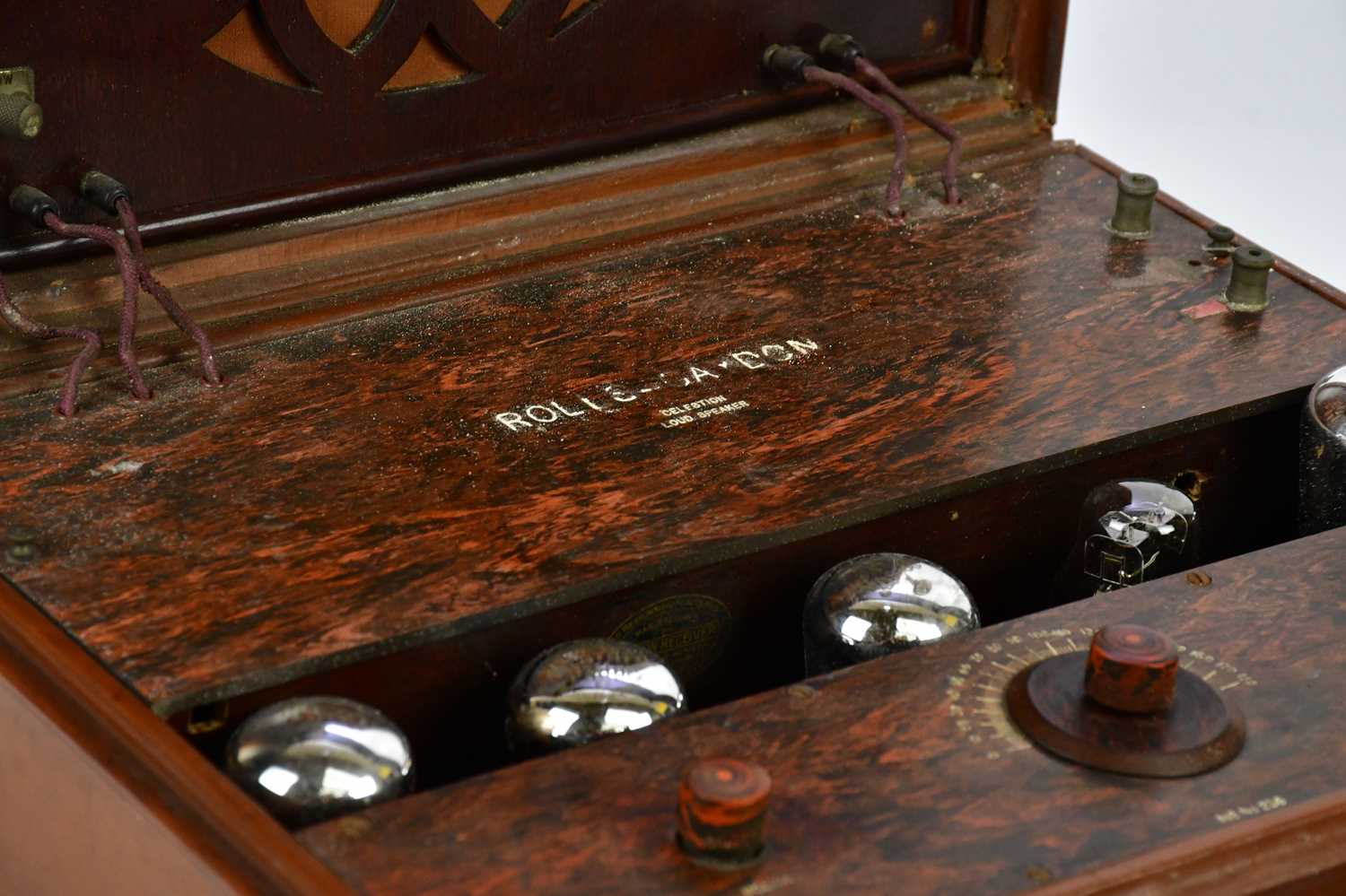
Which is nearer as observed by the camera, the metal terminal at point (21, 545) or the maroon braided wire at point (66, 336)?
the metal terminal at point (21, 545)

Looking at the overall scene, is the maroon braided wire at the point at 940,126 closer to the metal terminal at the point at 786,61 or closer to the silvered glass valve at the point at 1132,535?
the metal terminal at the point at 786,61

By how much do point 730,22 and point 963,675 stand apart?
853mm

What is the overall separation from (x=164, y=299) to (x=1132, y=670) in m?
0.82

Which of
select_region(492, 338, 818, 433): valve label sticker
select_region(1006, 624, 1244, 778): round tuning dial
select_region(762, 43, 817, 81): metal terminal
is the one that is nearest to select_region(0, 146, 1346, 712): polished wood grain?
select_region(492, 338, 818, 433): valve label sticker

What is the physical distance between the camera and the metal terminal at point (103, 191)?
1.57 m

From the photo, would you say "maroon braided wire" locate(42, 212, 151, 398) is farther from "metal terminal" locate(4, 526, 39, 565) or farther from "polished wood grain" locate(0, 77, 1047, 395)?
"metal terminal" locate(4, 526, 39, 565)

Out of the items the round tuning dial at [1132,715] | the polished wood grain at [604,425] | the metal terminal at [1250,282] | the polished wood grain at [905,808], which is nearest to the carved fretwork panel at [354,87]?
the polished wood grain at [604,425]

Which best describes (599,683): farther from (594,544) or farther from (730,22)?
(730,22)

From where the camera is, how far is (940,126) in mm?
1962

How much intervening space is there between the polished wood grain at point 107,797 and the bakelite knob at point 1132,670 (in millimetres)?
470

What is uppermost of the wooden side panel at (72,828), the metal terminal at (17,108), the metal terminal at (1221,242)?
the metal terminal at (17,108)

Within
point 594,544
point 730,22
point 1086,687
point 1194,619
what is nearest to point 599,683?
point 594,544

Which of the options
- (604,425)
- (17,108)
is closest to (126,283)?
(17,108)

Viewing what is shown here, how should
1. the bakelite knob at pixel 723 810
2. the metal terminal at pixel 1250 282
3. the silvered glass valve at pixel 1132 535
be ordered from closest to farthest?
the bakelite knob at pixel 723 810, the silvered glass valve at pixel 1132 535, the metal terminal at pixel 1250 282
